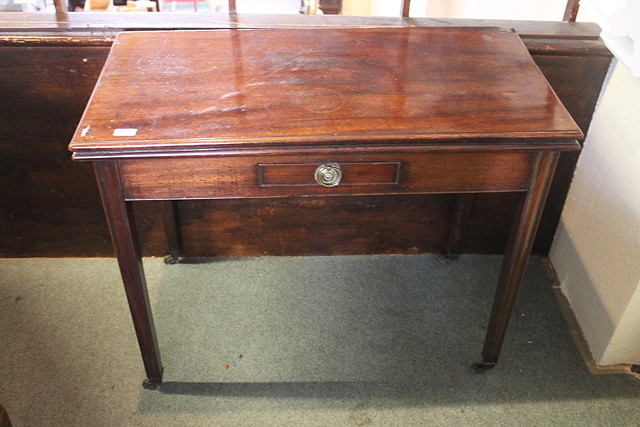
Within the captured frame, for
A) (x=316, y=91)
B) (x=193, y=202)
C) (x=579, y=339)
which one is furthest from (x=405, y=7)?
(x=579, y=339)

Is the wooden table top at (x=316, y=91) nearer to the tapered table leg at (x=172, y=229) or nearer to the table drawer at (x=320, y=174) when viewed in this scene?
the table drawer at (x=320, y=174)

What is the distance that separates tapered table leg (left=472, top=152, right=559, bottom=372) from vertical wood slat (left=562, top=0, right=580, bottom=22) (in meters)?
0.83

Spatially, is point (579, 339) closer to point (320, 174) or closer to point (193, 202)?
point (320, 174)

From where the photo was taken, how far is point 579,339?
6.43 feet

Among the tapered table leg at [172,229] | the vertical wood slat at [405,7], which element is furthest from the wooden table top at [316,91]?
the tapered table leg at [172,229]

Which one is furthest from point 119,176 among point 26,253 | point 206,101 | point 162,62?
point 26,253

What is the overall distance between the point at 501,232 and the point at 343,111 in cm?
115

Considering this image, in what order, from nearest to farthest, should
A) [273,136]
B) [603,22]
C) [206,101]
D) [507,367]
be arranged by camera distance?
[273,136]
[206,101]
[603,22]
[507,367]

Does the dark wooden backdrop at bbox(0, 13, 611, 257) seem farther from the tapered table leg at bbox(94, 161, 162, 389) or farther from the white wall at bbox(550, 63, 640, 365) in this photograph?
the tapered table leg at bbox(94, 161, 162, 389)

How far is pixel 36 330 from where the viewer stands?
6.44ft

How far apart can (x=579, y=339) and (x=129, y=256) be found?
1.44m

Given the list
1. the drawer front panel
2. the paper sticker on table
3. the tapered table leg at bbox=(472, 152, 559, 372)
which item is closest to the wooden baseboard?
the tapered table leg at bbox=(472, 152, 559, 372)

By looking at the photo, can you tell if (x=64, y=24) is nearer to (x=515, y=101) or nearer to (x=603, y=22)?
(x=515, y=101)

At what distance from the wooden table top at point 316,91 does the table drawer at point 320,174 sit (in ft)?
0.18
